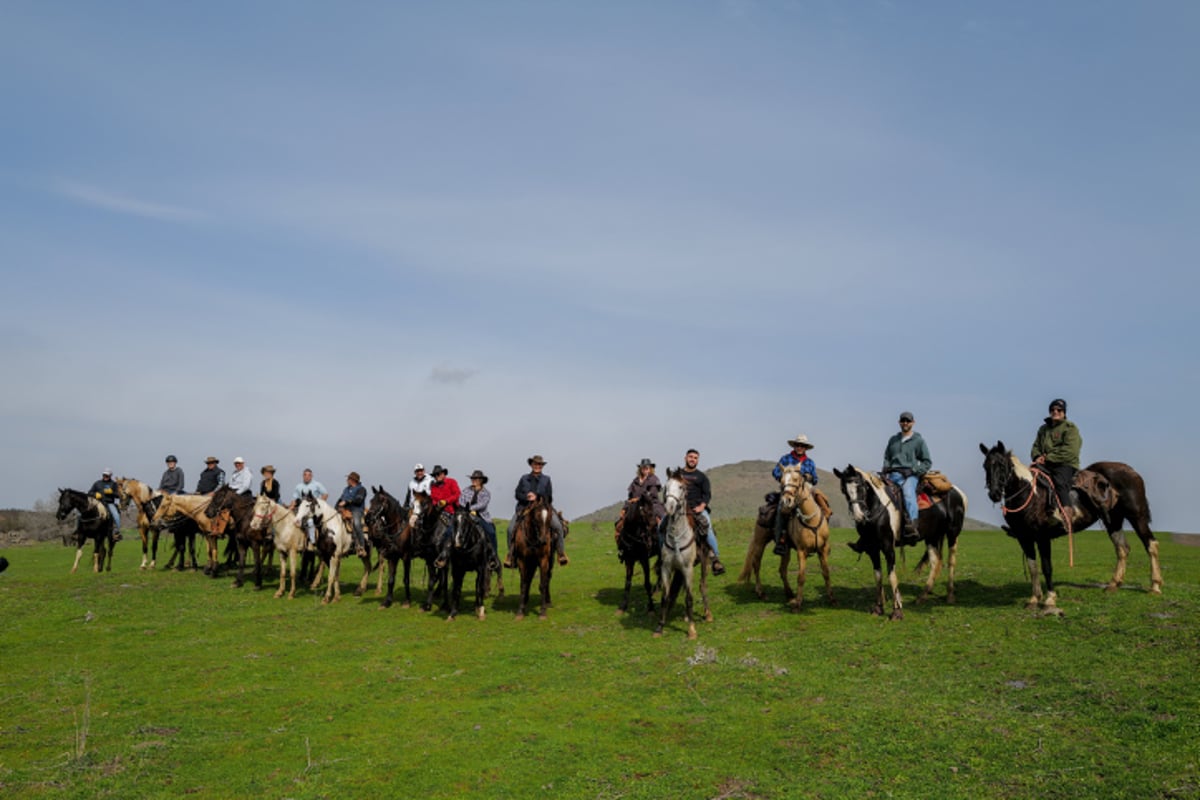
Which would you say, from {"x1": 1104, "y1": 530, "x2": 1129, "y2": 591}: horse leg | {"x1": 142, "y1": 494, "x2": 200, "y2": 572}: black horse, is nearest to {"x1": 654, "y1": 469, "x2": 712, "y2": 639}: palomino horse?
{"x1": 1104, "y1": 530, "x2": 1129, "y2": 591}: horse leg

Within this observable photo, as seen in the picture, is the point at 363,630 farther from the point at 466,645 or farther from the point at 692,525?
the point at 692,525

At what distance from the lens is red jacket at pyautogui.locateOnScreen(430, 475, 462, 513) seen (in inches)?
688

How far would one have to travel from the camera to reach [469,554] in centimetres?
1739

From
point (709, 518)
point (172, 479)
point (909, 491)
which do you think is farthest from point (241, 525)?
point (909, 491)

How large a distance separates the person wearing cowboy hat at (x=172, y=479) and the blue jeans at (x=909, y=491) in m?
22.9

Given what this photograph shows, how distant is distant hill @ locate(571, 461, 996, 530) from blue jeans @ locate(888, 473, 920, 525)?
37852 millimetres

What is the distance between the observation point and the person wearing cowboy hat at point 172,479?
2606 cm

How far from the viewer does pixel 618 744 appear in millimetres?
10023

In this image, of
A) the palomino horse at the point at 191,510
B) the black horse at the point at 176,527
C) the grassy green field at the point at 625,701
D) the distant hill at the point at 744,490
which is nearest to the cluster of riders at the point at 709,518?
the grassy green field at the point at 625,701

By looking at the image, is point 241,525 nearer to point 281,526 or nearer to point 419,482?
point 281,526

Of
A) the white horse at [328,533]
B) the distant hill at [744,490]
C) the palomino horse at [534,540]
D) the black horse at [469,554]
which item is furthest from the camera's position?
the distant hill at [744,490]

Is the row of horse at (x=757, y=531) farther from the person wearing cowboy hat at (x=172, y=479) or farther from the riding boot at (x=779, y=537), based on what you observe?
the person wearing cowboy hat at (x=172, y=479)

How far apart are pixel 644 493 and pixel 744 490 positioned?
46.8 metres

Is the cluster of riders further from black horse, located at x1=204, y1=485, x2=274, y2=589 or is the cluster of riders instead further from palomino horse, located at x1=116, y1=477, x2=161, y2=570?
palomino horse, located at x1=116, y1=477, x2=161, y2=570
